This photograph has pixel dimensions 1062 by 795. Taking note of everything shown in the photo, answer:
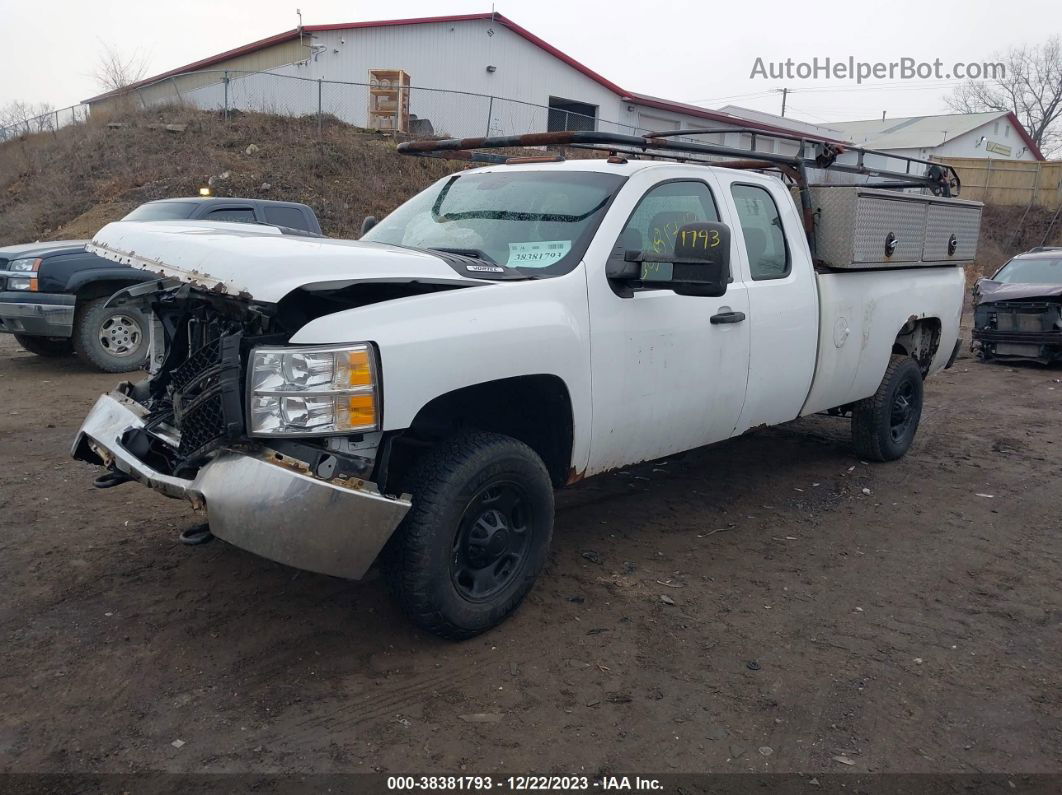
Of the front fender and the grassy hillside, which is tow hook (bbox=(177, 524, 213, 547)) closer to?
the front fender

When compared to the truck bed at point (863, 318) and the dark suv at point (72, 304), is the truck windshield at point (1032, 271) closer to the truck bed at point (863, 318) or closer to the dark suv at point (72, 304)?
the truck bed at point (863, 318)

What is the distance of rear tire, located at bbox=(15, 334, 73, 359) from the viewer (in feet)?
31.2

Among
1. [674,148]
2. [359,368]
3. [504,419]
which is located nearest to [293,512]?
[359,368]

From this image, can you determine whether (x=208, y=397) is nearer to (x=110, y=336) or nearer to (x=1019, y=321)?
(x=110, y=336)

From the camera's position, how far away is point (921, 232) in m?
6.13

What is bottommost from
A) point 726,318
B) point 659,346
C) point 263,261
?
point 659,346

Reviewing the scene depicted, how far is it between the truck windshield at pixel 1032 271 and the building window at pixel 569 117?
600 inches

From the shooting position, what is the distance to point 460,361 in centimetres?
329

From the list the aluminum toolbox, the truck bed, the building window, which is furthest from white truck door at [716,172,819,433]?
the building window

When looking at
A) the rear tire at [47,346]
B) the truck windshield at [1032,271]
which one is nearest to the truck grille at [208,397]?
the rear tire at [47,346]

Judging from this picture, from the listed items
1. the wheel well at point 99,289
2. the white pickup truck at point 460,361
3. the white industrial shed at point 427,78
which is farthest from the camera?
the white industrial shed at point 427,78

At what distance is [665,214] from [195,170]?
17.6 metres

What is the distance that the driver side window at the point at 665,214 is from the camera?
4.21 metres

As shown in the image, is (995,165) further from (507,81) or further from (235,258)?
(235,258)
